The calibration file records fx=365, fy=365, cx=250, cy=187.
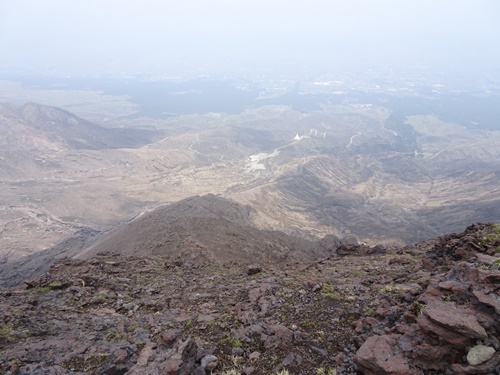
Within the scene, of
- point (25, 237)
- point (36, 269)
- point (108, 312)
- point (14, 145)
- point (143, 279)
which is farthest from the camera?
point (14, 145)

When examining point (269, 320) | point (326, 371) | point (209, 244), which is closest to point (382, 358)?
point (326, 371)

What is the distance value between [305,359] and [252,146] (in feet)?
507

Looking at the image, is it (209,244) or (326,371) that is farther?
(209,244)

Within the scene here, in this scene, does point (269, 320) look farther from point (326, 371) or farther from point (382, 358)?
point (382, 358)

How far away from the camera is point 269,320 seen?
1051 cm

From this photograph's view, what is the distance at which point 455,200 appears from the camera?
9600 cm

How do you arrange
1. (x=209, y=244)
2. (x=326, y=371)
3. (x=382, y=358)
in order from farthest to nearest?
1. (x=209, y=244)
2. (x=326, y=371)
3. (x=382, y=358)

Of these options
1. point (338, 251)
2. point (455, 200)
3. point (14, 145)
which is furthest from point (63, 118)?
point (338, 251)

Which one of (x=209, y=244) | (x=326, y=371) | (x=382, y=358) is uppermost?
(x=382, y=358)

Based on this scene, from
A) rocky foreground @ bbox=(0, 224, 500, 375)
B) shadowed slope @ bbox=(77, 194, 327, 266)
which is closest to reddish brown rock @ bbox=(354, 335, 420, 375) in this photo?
rocky foreground @ bbox=(0, 224, 500, 375)

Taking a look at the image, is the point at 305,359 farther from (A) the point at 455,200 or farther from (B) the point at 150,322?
(A) the point at 455,200

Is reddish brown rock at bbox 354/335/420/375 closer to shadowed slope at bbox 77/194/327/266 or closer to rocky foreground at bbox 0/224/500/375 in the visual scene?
rocky foreground at bbox 0/224/500/375

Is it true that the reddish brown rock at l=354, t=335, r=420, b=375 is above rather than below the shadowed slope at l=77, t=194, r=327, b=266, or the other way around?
above

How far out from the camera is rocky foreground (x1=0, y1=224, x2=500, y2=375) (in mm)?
6820
